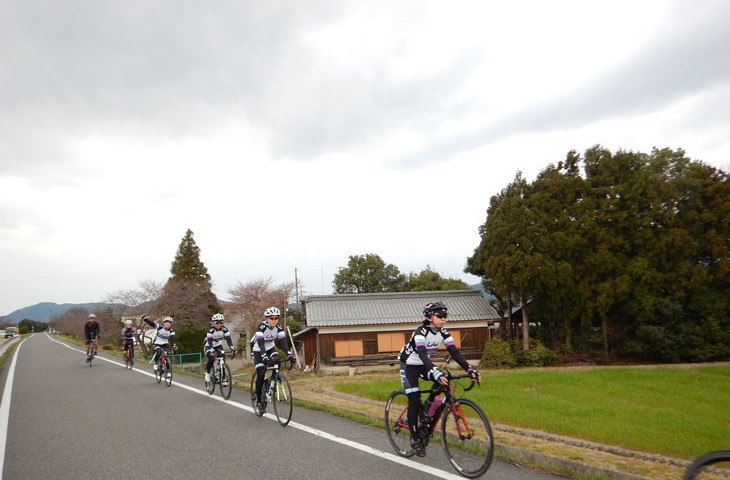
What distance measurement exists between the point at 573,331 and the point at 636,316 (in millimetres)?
4309

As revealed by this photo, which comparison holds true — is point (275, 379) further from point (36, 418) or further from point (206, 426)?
point (36, 418)

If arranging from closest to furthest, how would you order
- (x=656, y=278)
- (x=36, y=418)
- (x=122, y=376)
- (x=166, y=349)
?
(x=36, y=418) < (x=166, y=349) < (x=122, y=376) < (x=656, y=278)

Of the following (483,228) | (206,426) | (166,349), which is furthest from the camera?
(483,228)

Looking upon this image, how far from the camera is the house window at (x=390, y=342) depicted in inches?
1224

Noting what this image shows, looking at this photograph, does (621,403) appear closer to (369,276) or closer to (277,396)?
(277,396)

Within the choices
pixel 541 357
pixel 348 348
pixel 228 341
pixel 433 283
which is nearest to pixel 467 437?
pixel 228 341

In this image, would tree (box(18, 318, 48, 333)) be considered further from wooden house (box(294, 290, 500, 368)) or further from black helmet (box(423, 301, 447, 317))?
black helmet (box(423, 301, 447, 317))

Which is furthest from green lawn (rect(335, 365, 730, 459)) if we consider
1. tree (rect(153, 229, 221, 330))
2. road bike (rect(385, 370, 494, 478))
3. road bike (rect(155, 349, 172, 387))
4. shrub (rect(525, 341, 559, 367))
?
tree (rect(153, 229, 221, 330))

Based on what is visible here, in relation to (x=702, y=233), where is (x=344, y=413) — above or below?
below

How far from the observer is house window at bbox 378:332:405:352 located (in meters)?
31.1

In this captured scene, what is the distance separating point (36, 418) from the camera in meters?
9.28

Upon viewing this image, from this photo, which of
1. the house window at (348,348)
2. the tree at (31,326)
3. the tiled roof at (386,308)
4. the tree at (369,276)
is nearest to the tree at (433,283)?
the tree at (369,276)

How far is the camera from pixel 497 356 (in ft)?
95.0

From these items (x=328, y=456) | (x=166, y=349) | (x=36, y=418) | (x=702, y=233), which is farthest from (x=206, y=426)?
(x=702, y=233)
